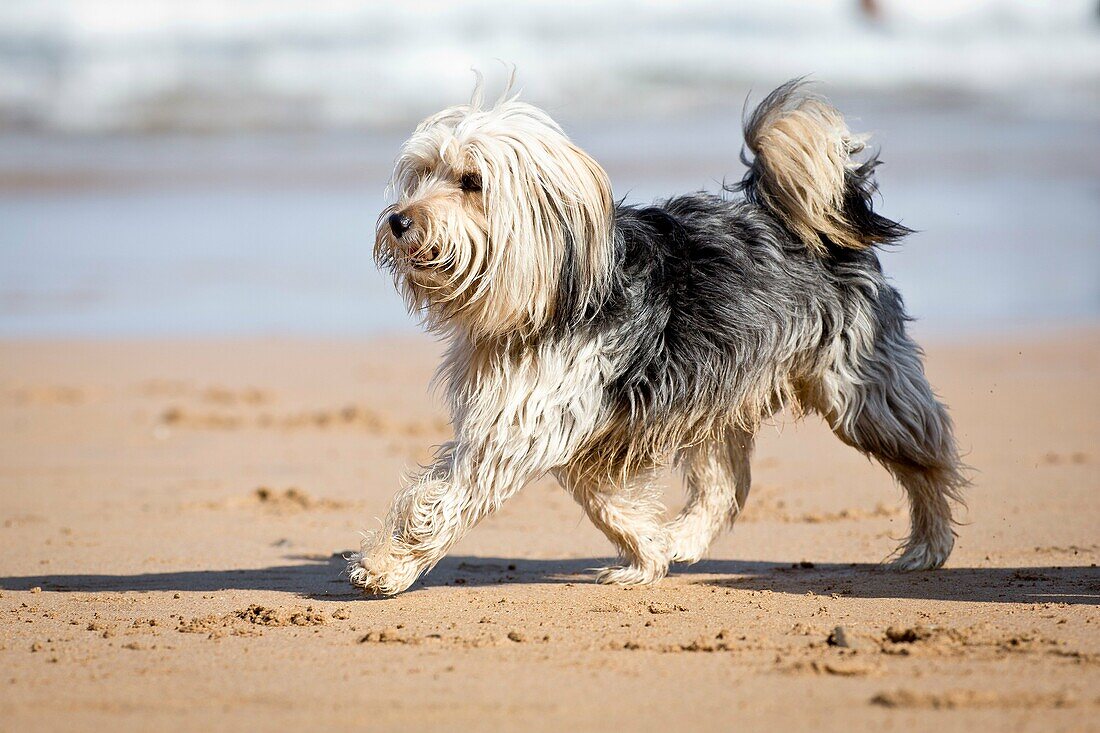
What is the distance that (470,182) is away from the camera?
15.0 ft

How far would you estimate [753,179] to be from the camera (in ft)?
17.2

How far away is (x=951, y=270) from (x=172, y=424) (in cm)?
849

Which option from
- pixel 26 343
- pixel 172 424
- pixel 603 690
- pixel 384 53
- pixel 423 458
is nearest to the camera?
pixel 603 690

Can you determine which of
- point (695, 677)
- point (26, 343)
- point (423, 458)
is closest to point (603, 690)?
point (695, 677)

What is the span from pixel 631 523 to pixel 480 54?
28.5 m

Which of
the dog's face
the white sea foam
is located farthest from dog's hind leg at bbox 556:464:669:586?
the white sea foam

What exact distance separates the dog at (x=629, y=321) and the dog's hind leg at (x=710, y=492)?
0.76ft

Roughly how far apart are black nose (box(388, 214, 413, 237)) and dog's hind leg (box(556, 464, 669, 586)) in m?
1.30

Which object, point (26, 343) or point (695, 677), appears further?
point (26, 343)

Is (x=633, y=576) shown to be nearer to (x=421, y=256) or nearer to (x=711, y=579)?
(x=711, y=579)

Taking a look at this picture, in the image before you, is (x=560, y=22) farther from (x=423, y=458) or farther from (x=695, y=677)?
(x=695, y=677)

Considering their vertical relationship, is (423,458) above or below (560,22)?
below

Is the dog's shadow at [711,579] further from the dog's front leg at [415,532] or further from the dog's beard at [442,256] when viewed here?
the dog's beard at [442,256]

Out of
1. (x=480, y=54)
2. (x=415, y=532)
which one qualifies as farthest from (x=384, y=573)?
(x=480, y=54)
